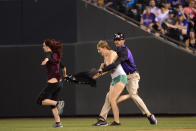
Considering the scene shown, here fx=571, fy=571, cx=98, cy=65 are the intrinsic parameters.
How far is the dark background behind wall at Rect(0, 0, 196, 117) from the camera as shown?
18812 mm

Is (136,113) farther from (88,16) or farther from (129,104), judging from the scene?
(88,16)

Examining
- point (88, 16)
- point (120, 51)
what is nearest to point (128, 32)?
point (88, 16)

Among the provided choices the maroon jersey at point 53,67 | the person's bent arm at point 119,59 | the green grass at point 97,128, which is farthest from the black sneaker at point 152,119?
the maroon jersey at point 53,67

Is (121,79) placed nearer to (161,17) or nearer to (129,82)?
(129,82)

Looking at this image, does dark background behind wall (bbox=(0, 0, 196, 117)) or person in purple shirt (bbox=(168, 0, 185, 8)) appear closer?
dark background behind wall (bbox=(0, 0, 196, 117))

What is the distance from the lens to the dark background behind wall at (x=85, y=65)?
18.8 m

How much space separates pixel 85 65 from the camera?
19.3 m

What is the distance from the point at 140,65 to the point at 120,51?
574cm

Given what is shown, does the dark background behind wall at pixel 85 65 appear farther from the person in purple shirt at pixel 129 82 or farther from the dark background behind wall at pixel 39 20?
the person in purple shirt at pixel 129 82

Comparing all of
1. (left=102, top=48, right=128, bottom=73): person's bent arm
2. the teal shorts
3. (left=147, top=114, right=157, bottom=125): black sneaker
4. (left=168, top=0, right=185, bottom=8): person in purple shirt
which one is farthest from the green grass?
(left=168, top=0, right=185, bottom=8): person in purple shirt

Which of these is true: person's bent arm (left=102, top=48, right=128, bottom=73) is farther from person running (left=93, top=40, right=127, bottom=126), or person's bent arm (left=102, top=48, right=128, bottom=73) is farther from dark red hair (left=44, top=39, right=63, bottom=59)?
dark red hair (left=44, top=39, right=63, bottom=59)

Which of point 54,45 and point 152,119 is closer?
point 54,45

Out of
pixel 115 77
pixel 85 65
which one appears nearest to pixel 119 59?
pixel 115 77

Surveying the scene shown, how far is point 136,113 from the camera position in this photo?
62.9 ft
